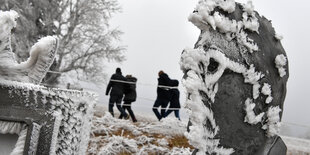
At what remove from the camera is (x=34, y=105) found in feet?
3.86

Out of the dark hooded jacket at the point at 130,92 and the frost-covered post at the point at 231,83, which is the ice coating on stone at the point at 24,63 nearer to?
the frost-covered post at the point at 231,83

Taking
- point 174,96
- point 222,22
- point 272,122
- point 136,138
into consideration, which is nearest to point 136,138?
point 136,138

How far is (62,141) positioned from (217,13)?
30.6 inches

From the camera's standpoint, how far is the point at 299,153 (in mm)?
5984

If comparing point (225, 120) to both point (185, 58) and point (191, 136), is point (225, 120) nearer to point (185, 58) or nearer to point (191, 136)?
point (191, 136)

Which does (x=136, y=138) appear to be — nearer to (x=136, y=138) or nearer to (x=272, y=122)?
(x=136, y=138)

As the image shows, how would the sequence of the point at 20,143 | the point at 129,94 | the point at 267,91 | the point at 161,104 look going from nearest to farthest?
the point at 20,143, the point at 267,91, the point at 161,104, the point at 129,94

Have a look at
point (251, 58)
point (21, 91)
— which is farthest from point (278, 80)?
point (21, 91)

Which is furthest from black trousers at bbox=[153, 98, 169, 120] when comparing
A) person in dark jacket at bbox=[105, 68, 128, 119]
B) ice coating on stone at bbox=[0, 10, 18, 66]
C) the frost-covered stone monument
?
ice coating on stone at bbox=[0, 10, 18, 66]

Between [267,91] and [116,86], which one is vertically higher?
[267,91]

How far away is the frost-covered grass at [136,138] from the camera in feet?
14.6

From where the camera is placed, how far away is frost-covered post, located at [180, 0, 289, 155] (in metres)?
1.19

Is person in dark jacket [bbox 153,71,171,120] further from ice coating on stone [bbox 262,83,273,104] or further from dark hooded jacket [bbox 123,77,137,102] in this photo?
ice coating on stone [bbox 262,83,273,104]

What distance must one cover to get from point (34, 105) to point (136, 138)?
12.0 ft
